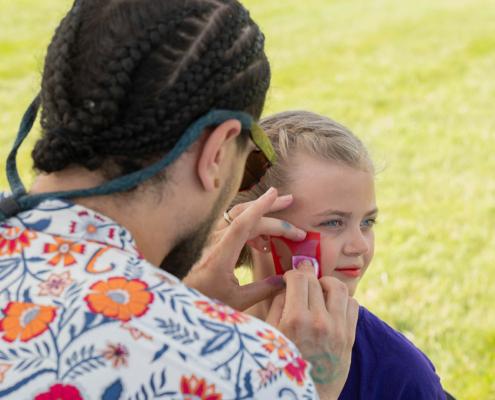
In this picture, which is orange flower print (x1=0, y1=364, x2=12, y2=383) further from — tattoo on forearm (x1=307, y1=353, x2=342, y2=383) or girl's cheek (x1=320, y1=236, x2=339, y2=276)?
girl's cheek (x1=320, y1=236, x2=339, y2=276)

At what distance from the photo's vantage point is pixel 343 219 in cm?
238

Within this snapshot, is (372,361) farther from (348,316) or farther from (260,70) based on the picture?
(260,70)

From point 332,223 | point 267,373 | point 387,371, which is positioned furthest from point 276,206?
point 267,373

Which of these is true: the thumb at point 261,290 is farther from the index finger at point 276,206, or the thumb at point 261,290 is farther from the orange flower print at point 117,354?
Result: the orange flower print at point 117,354

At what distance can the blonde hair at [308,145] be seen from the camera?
242cm

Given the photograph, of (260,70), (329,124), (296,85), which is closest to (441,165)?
(296,85)

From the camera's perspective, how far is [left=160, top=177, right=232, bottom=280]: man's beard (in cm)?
161

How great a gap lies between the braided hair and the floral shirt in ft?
0.75

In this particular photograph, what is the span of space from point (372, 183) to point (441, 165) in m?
4.76

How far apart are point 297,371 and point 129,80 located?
83 centimetres

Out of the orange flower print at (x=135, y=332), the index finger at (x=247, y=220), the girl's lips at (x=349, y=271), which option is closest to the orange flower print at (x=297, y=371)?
the orange flower print at (x=135, y=332)

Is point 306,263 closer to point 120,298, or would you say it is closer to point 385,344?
point 385,344

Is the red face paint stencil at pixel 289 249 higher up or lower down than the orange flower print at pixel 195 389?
lower down

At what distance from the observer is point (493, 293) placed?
440 cm
